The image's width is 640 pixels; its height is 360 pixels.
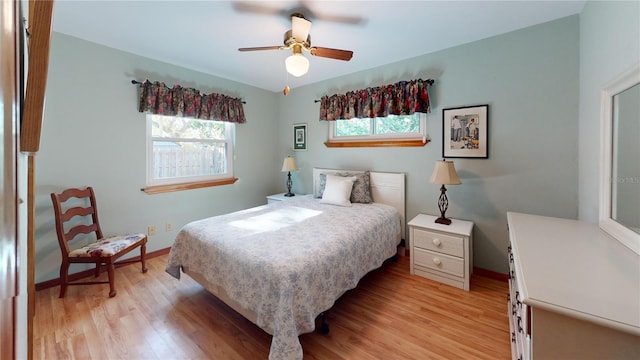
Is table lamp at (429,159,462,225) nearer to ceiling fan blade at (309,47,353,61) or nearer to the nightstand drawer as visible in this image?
the nightstand drawer

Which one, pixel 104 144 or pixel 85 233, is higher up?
pixel 104 144

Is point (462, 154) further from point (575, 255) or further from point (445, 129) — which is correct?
point (575, 255)

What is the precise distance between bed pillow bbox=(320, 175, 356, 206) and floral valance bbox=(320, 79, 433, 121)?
0.84 metres

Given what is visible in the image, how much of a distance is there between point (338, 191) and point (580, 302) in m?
2.40

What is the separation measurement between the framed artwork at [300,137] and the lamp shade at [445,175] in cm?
217

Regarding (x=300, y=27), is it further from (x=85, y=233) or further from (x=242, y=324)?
(x=85, y=233)

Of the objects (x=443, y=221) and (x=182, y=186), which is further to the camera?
(x=182, y=186)

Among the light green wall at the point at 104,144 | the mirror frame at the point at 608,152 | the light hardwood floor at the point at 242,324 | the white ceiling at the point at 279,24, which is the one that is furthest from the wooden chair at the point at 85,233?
the mirror frame at the point at 608,152

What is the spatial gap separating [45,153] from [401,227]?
3.62 m

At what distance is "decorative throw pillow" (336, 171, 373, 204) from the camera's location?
3.19 m

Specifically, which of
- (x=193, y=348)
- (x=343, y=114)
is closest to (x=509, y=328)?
(x=193, y=348)

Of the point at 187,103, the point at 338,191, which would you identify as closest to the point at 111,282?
A: the point at 187,103

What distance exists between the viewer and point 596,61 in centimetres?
176

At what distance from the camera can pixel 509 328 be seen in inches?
72.7
